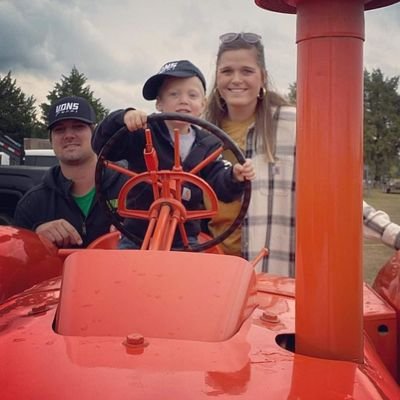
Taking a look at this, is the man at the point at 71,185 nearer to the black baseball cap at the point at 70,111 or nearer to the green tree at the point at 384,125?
the black baseball cap at the point at 70,111

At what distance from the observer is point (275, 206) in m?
2.94

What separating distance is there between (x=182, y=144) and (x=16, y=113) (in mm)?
18978

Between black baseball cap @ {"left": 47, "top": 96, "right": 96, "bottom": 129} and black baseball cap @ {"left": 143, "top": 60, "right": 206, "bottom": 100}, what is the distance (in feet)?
1.73

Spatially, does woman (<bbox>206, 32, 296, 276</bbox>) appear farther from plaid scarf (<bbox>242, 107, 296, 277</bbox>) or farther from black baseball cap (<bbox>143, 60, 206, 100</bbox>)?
black baseball cap (<bbox>143, 60, 206, 100</bbox>)

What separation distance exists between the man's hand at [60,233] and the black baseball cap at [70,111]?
64 cm

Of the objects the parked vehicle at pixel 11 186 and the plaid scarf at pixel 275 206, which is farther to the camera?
the parked vehicle at pixel 11 186

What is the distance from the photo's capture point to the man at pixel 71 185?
3141 millimetres

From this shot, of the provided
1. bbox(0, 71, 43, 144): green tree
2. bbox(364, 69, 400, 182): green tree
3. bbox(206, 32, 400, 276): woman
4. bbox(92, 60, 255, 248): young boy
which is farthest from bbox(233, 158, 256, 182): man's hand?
bbox(364, 69, 400, 182): green tree

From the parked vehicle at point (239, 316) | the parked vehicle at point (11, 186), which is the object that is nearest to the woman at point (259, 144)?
the parked vehicle at point (239, 316)

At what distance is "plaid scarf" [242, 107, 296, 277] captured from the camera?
2.90 meters

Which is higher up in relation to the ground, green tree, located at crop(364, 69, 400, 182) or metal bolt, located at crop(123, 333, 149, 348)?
green tree, located at crop(364, 69, 400, 182)

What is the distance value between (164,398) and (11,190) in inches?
138

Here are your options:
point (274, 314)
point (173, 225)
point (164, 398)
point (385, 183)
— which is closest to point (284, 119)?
point (173, 225)

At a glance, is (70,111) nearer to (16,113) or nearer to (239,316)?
(239,316)
